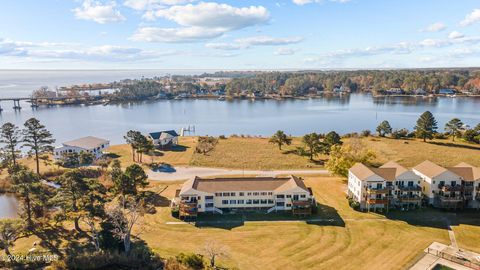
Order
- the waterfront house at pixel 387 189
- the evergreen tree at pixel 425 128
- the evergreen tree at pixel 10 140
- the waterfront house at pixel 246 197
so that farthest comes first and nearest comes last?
the evergreen tree at pixel 425 128
the evergreen tree at pixel 10 140
the waterfront house at pixel 387 189
the waterfront house at pixel 246 197

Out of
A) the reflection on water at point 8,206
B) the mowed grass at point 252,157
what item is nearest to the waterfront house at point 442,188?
the mowed grass at point 252,157

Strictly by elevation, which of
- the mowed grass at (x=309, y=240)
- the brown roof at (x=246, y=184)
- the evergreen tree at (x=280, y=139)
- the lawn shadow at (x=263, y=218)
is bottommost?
the mowed grass at (x=309, y=240)

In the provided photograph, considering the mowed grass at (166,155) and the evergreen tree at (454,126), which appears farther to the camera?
the evergreen tree at (454,126)

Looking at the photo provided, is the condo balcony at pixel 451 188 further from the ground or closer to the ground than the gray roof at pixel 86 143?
closer to the ground

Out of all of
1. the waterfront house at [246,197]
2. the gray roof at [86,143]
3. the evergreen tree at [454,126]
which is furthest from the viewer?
the evergreen tree at [454,126]

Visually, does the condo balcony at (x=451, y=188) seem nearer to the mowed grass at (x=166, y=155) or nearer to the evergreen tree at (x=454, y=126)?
the mowed grass at (x=166, y=155)

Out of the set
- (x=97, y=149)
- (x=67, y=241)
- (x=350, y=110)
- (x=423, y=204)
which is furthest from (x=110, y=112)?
(x=423, y=204)

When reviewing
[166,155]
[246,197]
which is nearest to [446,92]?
[166,155]

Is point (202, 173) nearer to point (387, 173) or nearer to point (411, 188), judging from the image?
point (387, 173)

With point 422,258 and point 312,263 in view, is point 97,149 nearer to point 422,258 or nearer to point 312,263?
point 312,263
